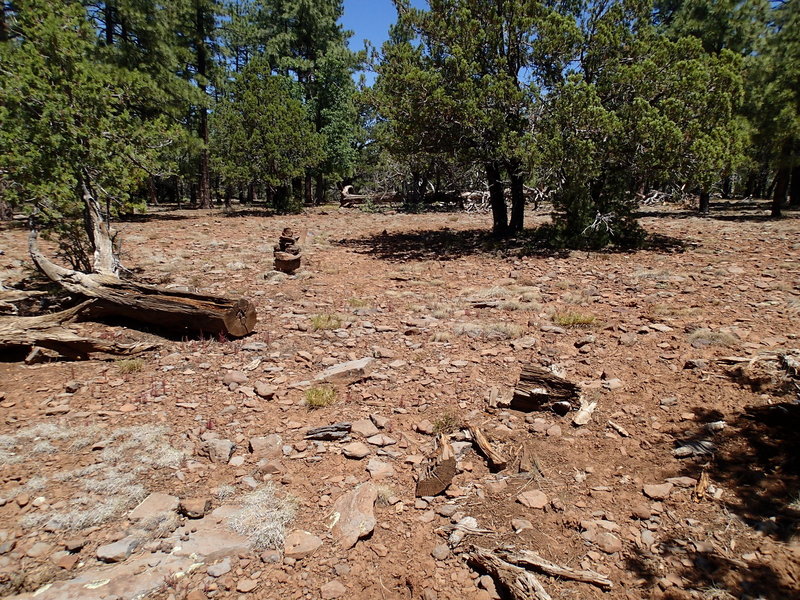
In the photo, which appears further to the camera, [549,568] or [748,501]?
[748,501]

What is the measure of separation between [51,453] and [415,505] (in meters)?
3.17

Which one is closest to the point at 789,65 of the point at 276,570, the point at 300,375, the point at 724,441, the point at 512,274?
the point at 512,274

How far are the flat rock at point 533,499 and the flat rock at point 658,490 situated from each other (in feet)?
2.61

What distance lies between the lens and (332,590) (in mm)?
2795

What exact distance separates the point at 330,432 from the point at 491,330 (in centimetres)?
334

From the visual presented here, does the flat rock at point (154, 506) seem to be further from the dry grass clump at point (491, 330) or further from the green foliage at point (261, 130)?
the green foliage at point (261, 130)

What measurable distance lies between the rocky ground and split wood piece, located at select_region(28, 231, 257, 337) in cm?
22

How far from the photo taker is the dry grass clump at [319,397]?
4.86m

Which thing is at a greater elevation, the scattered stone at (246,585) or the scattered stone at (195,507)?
the scattered stone at (195,507)

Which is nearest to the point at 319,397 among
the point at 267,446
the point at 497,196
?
the point at 267,446

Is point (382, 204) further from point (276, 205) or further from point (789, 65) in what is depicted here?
point (789, 65)

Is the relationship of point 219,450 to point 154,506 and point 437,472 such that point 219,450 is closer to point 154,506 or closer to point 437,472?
point 154,506

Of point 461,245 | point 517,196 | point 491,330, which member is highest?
point 517,196

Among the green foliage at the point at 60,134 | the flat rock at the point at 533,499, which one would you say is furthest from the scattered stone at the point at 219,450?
the green foliage at the point at 60,134
